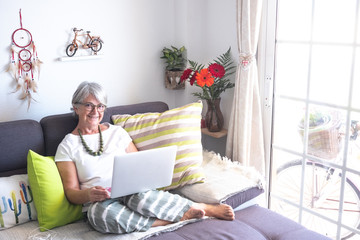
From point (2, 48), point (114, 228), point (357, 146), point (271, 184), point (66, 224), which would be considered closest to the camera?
point (114, 228)

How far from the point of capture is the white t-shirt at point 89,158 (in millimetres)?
2279

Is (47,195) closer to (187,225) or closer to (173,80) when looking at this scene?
(187,225)

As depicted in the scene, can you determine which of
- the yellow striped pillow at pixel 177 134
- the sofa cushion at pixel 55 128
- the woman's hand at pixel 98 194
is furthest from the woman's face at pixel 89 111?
the woman's hand at pixel 98 194

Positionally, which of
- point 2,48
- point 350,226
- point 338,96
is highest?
point 2,48

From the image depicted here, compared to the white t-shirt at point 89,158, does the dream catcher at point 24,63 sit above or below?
above

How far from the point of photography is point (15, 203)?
215 cm

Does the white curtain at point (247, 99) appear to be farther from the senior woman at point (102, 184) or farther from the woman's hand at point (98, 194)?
the woman's hand at point (98, 194)

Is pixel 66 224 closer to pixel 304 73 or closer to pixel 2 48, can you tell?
pixel 2 48

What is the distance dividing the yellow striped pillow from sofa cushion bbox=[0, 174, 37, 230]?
70cm

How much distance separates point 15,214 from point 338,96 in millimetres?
1849

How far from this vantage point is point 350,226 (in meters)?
2.47

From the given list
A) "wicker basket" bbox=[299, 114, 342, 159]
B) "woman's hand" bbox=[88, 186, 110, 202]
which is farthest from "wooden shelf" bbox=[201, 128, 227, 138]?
"woman's hand" bbox=[88, 186, 110, 202]

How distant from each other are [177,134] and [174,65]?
808 mm

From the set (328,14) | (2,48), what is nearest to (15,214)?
(2,48)
